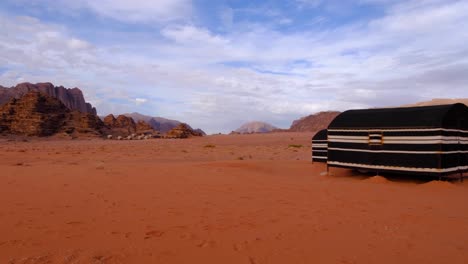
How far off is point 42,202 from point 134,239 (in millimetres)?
3737

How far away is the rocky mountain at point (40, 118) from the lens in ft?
206

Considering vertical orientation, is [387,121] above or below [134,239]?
above

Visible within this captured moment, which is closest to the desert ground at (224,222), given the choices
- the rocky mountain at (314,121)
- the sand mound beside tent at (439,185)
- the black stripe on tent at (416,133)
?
the sand mound beside tent at (439,185)

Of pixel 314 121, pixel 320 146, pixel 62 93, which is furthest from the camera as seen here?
pixel 62 93

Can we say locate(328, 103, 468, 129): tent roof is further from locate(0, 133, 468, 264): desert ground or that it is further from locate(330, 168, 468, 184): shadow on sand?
locate(0, 133, 468, 264): desert ground

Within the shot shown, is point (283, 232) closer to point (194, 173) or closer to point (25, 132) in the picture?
point (194, 173)

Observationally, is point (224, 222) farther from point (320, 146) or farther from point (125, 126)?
point (125, 126)

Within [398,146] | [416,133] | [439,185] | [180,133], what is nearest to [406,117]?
[416,133]

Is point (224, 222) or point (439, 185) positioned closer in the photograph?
point (224, 222)

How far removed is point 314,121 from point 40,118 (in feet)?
272

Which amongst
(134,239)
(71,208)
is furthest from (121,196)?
(134,239)

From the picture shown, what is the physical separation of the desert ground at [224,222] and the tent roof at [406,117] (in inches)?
87.3

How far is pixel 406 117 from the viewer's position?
12.9 m

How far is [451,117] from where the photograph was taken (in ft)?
40.5
